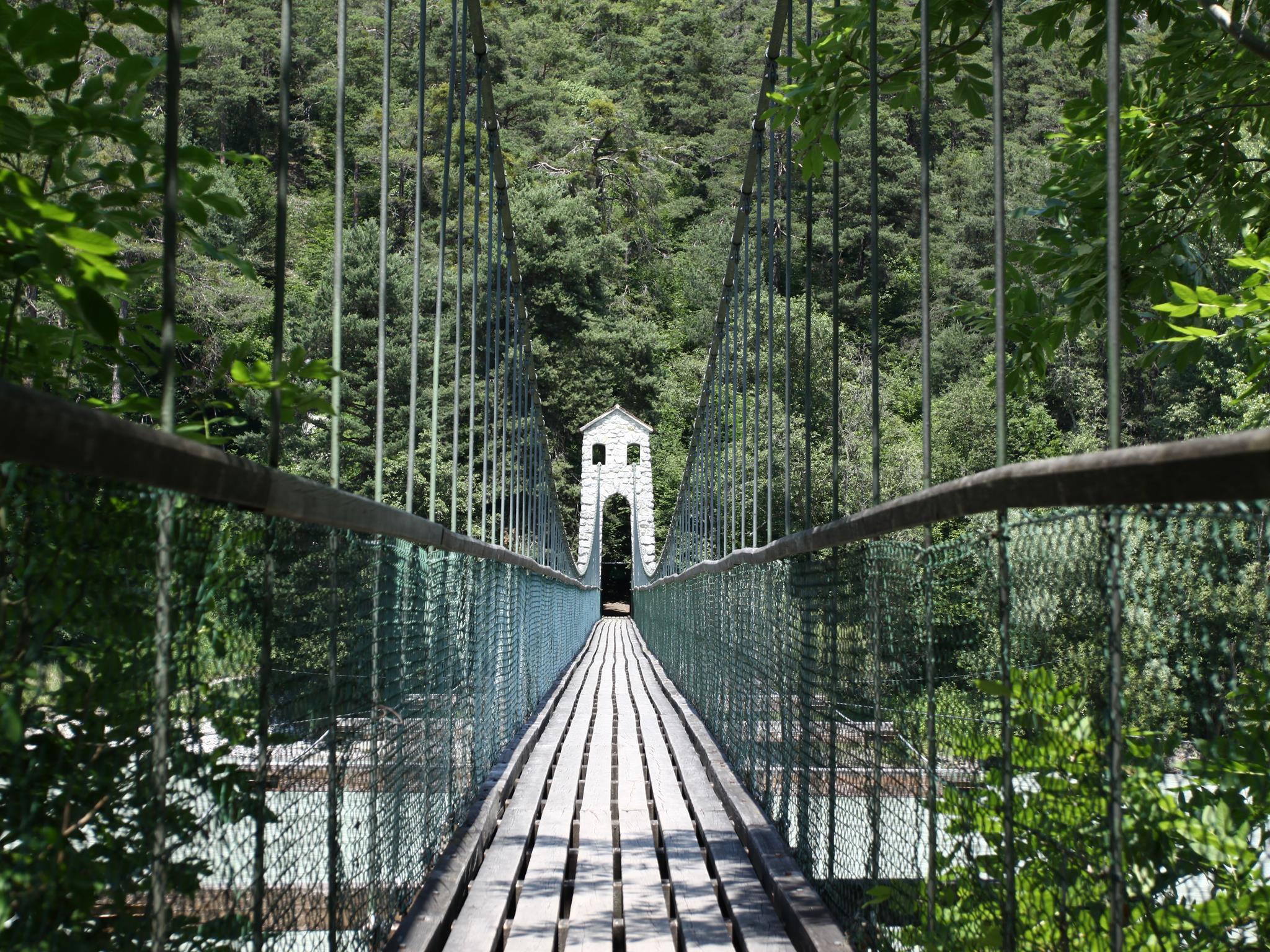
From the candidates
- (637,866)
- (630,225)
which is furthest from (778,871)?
(630,225)

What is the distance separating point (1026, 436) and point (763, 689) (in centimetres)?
2180

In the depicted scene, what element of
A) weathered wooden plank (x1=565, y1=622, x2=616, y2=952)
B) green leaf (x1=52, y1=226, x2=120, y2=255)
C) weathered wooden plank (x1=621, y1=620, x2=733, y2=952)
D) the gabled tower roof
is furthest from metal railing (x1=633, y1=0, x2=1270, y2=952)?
the gabled tower roof

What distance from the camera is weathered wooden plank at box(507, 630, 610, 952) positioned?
250 centimetres

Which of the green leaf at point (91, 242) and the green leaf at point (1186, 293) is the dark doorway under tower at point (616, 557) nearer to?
the green leaf at point (1186, 293)

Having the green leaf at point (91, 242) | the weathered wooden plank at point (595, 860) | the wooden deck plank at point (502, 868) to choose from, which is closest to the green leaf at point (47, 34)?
the green leaf at point (91, 242)

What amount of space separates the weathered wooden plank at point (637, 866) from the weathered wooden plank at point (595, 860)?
4 centimetres

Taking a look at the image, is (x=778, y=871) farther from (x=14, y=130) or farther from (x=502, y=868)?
(x=14, y=130)

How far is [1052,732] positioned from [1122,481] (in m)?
0.34

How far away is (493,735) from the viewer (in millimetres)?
4230

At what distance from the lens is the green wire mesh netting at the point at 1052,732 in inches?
32.7

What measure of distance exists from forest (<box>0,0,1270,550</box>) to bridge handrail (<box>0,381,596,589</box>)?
0.14 meters

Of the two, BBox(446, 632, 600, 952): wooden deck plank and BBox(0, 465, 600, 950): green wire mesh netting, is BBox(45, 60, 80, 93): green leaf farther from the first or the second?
BBox(446, 632, 600, 952): wooden deck plank

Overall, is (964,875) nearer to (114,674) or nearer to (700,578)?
(114,674)

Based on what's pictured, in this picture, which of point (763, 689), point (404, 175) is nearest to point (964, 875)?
point (763, 689)
